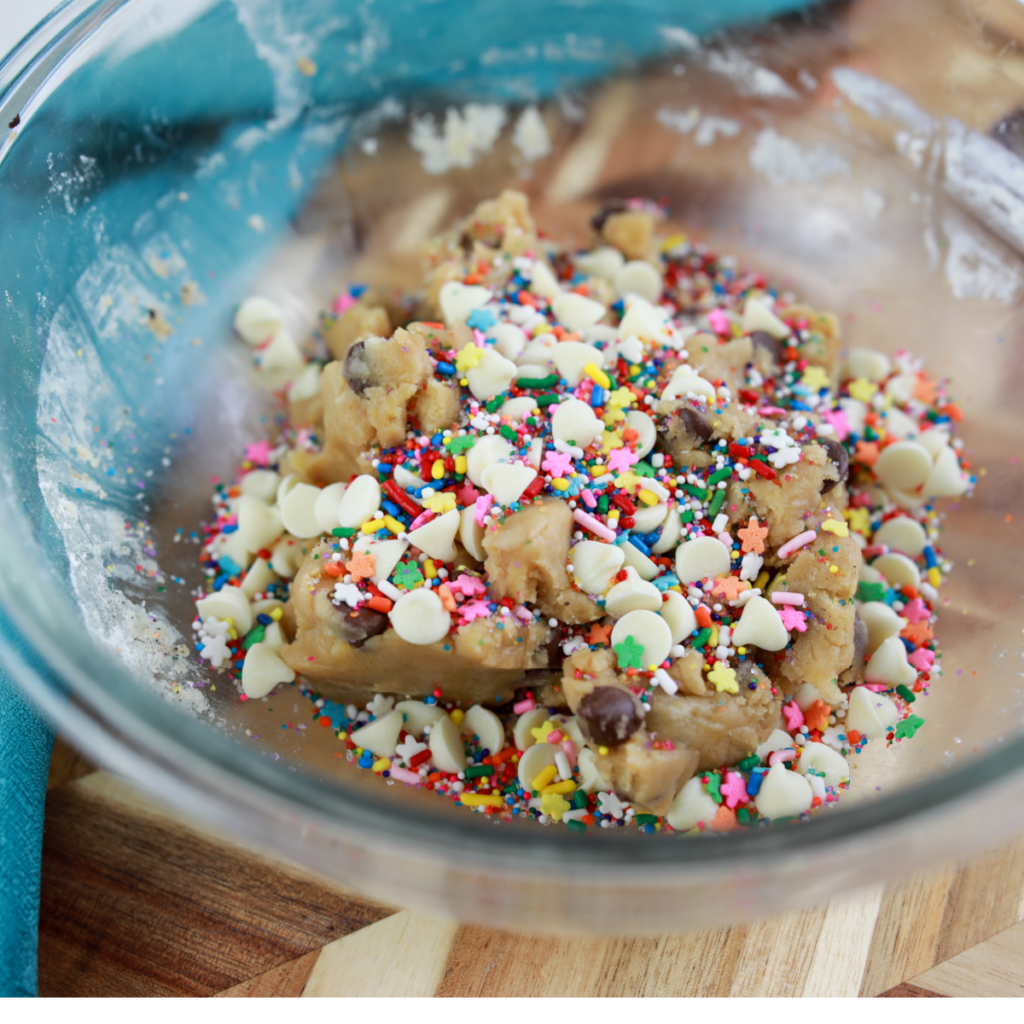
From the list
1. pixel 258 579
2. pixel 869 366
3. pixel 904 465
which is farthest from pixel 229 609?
pixel 869 366

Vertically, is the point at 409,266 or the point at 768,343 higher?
the point at 409,266

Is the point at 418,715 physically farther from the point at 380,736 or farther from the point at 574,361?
the point at 574,361

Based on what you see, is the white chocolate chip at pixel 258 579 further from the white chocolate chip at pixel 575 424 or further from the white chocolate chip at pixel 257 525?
the white chocolate chip at pixel 575 424

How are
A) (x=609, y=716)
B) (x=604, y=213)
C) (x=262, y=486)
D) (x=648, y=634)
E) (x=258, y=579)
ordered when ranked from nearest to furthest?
(x=609, y=716) < (x=648, y=634) < (x=258, y=579) < (x=262, y=486) < (x=604, y=213)

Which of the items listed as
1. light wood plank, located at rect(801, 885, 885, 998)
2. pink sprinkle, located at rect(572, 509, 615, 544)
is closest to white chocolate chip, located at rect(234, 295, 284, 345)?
pink sprinkle, located at rect(572, 509, 615, 544)

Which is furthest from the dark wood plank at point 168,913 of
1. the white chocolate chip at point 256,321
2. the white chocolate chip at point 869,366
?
the white chocolate chip at point 869,366
